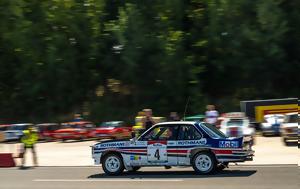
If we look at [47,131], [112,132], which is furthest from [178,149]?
[47,131]

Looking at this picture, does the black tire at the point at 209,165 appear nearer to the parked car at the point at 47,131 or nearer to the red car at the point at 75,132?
the red car at the point at 75,132

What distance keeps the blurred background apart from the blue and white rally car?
2657cm

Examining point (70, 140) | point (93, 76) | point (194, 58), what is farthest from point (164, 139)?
point (93, 76)

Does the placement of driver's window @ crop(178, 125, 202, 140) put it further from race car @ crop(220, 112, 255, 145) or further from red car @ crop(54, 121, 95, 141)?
red car @ crop(54, 121, 95, 141)

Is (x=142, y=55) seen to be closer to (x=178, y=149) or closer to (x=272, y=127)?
(x=272, y=127)

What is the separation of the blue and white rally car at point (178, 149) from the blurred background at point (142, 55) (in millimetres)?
26571

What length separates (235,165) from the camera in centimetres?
1766

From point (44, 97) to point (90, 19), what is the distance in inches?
308

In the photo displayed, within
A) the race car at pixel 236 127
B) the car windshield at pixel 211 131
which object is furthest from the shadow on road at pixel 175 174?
the race car at pixel 236 127

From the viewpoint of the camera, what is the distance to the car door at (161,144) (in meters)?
15.4

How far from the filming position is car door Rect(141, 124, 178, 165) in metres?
15.4

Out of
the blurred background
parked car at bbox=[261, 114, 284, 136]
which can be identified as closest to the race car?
parked car at bbox=[261, 114, 284, 136]

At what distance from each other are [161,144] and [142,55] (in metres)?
28.7

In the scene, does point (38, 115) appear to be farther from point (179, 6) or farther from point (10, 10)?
point (179, 6)
